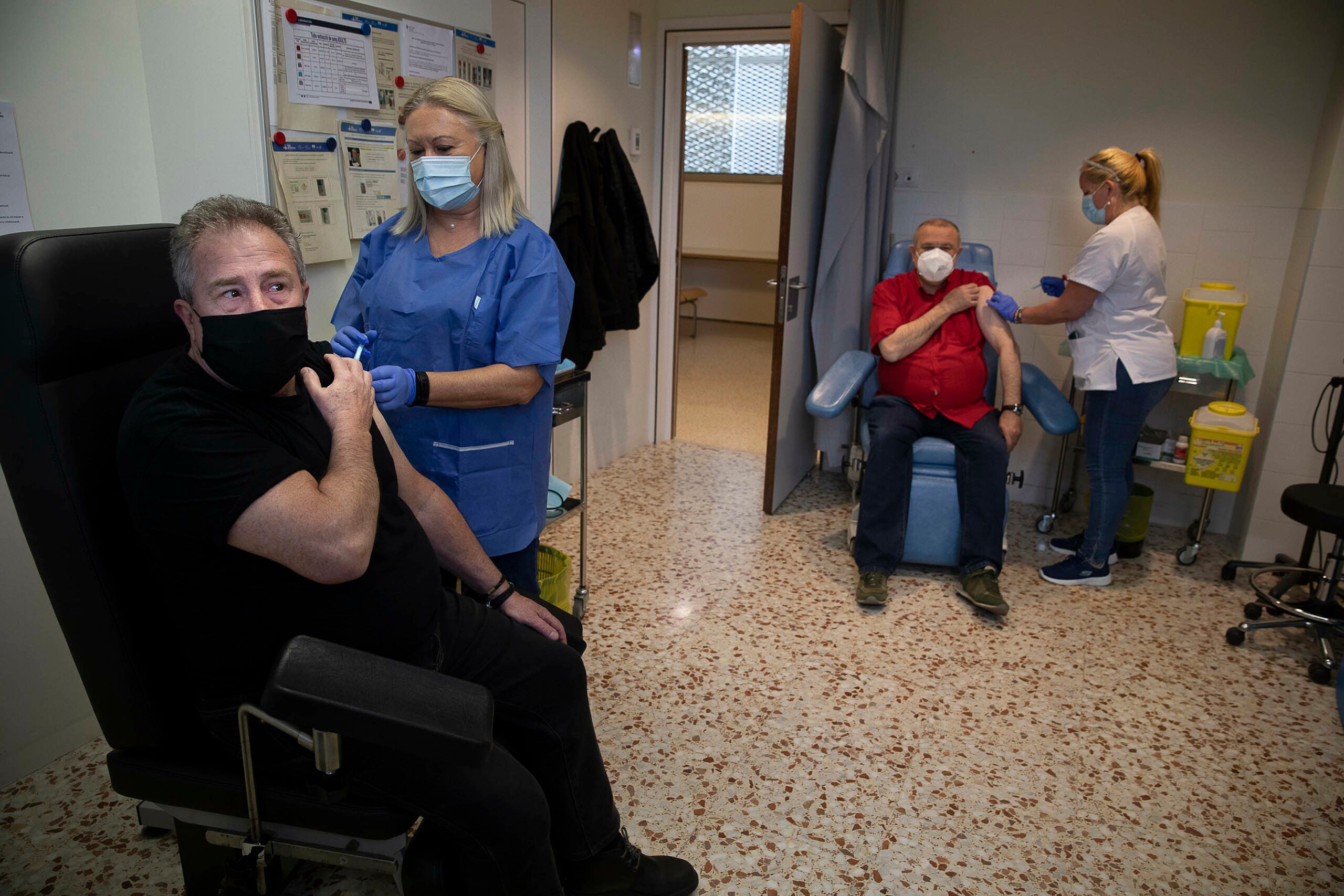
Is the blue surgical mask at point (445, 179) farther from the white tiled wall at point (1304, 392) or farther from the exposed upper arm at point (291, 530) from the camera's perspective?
the white tiled wall at point (1304, 392)

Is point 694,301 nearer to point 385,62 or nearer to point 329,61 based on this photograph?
point 385,62

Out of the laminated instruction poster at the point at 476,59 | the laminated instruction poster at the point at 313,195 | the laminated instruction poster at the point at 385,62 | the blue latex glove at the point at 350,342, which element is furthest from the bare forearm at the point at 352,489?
the laminated instruction poster at the point at 476,59

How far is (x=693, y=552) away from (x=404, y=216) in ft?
5.60

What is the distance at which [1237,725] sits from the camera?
231 centimetres

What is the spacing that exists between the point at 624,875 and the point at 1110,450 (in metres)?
2.31

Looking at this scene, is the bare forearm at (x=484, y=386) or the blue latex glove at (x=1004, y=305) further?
the blue latex glove at (x=1004, y=305)

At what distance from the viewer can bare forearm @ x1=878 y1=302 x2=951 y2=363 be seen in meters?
3.13

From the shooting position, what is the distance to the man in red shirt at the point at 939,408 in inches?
117

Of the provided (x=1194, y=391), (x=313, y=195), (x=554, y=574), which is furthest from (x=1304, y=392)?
(x=313, y=195)

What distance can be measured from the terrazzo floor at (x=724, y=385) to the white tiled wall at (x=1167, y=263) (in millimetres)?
1156

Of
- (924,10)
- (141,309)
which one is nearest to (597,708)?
A: (141,309)

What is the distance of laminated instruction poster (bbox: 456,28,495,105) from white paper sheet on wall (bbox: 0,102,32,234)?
1114 mm

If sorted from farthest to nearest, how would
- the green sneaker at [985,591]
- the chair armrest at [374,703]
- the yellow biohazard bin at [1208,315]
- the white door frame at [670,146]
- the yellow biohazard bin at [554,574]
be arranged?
the white door frame at [670,146]
the yellow biohazard bin at [1208,315]
the green sneaker at [985,591]
the yellow biohazard bin at [554,574]
the chair armrest at [374,703]

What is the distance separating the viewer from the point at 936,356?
3.15 m
